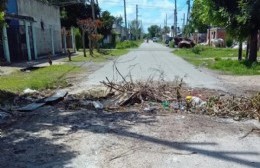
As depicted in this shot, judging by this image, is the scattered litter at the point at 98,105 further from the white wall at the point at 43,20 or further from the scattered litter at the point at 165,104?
the white wall at the point at 43,20

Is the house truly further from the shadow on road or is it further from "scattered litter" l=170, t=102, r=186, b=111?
"scattered litter" l=170, t=102, r=186, b=111

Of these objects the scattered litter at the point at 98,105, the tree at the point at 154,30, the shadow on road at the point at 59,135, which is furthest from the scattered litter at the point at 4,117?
the tree at the point at 154,30

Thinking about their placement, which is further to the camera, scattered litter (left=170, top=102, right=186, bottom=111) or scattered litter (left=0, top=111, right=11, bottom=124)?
scattered litter (left=170, top=102, right=186, bottom=111)

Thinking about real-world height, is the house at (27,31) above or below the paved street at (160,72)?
above

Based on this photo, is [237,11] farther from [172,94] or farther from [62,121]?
[62,121]

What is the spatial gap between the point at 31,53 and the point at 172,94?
2133 centimetres

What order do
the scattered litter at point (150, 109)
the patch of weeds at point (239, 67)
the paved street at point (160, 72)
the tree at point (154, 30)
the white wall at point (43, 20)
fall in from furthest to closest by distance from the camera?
the tree at point (154, 30), the white wall at point (43, 20), the patch of weeds at point (239, 67), the paved street at point (160, 72), the scattered litter at point (150, 109)

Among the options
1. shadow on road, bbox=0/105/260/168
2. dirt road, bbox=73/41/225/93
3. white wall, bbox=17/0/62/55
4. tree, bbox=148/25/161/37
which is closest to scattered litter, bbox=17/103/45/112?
shadow on road, bbox=0/105/260/168

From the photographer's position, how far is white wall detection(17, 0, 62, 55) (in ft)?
101

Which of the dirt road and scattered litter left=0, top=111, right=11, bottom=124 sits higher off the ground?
scattered litter left=0, top=111, right=11, bottom=124

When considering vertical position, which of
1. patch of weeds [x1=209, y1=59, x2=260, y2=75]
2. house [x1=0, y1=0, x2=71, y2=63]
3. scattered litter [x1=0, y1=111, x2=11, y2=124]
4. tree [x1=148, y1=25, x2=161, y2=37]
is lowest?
tree [x1=148, y1=25, x2=161, y2=37]

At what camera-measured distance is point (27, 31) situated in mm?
28031

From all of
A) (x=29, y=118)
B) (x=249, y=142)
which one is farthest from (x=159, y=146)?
(x=29, y=118)

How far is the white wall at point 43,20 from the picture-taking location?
30.6 m
